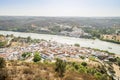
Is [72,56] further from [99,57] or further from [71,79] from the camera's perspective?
[71,79]

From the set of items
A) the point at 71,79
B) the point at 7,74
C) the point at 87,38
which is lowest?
the point at 87,38

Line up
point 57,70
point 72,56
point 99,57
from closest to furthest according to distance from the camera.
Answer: point 57,70
point 72,56
point 99,57

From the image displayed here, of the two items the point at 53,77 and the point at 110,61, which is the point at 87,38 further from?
the point at 53,77

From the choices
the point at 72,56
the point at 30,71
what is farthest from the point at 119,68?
the point at 30,71

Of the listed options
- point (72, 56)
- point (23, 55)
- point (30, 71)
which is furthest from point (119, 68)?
point (30, 71)

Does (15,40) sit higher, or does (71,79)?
(71,79)

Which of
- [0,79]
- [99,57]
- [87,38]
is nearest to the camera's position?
[0,79]

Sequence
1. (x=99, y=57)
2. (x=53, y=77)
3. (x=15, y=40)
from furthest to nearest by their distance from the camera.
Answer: (x=15, y=40), (x=99, y=57), (x=53, y=77)

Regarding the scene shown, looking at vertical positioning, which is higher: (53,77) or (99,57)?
(53,77)

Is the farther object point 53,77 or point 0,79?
point 53,77
